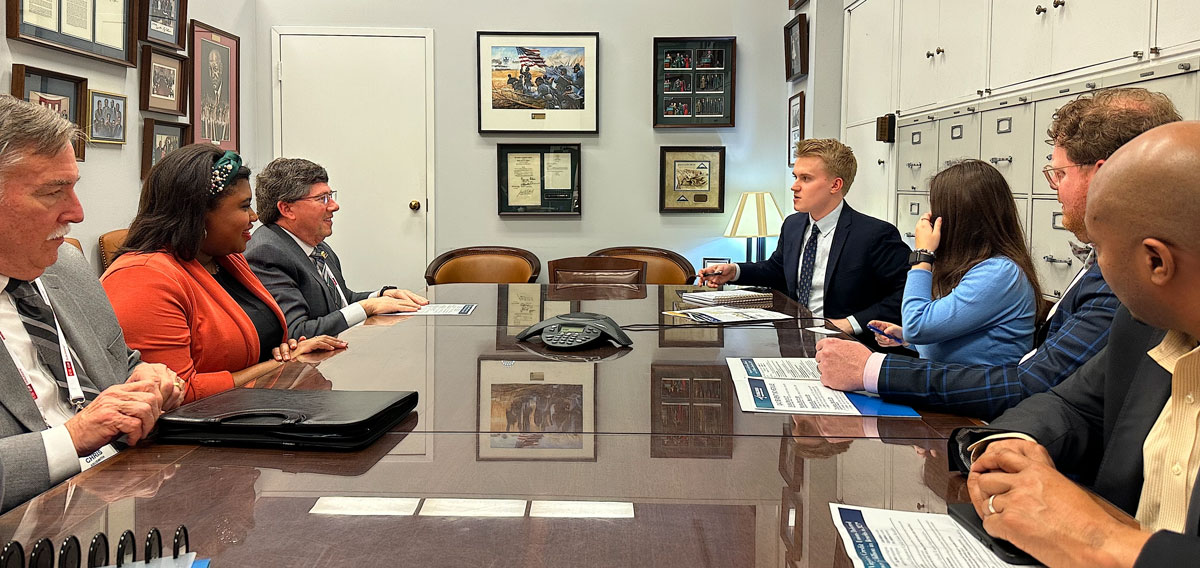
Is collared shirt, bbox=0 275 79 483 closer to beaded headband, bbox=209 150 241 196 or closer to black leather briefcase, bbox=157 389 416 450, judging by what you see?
black leather briefcase, bbox=157 389 416 450

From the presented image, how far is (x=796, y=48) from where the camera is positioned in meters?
6.29

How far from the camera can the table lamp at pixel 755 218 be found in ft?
20.6

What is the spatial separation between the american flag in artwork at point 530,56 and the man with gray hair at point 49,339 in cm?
490

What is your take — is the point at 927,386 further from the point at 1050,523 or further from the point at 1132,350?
the point at 1050,523

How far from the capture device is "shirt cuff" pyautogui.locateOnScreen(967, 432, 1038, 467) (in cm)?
142

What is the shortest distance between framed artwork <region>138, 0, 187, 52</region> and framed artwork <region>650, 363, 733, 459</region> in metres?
3.91

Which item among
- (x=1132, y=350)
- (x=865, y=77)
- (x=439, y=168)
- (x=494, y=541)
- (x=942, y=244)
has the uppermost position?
(x=865, y=77)

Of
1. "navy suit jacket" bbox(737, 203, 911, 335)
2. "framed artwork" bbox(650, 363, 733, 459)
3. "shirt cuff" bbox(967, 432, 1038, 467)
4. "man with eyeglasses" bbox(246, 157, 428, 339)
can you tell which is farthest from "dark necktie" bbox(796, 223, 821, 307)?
"shirt cuff" bbox(967, 432, 1038, 467)

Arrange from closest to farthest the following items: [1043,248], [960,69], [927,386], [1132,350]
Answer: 1. [1132,350]
2. [927,386]
3. [1043,248]
4. [960,69]

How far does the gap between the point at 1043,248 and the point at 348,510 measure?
9.69ft

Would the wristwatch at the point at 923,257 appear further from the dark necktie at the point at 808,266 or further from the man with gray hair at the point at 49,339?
the man with gray hair at the point at 49,339

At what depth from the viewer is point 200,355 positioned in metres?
2.64

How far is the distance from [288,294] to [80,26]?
2.09m

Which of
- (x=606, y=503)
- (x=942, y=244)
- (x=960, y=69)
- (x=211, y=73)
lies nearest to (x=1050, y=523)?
(x=606, y=503)
